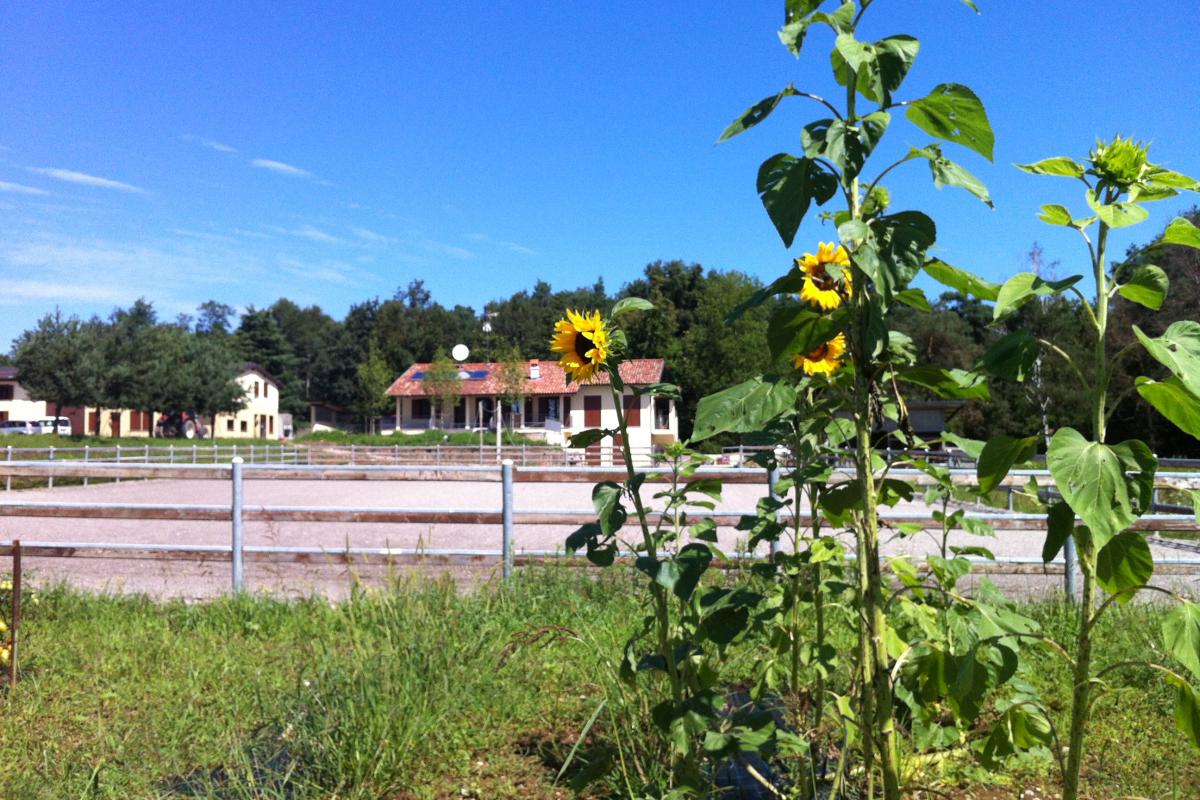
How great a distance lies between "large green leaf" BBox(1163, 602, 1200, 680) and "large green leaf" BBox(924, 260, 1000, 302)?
2.18 ft

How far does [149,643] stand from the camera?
480 centimetres

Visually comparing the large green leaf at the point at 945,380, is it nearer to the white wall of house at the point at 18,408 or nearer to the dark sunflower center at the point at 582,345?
the dark sunflower center at the point at 582,345

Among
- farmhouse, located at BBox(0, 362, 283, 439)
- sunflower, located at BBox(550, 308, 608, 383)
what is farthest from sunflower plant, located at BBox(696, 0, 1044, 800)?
farmhouse, located at BBox(0, 362, 283, 439)

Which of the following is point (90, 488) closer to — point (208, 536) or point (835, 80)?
point (208, 536)

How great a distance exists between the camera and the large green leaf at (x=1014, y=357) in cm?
143

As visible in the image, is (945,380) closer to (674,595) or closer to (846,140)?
(846,140)

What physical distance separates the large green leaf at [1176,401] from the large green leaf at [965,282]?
363 millimetres

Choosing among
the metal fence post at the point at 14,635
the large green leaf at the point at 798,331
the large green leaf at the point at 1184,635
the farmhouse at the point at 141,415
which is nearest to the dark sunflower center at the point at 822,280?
the large green leaf at the point at 798,331

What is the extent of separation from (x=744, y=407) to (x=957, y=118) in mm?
660

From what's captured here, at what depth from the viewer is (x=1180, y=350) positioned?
141cm

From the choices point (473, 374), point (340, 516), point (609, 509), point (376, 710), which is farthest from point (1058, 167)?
point (473, 374)

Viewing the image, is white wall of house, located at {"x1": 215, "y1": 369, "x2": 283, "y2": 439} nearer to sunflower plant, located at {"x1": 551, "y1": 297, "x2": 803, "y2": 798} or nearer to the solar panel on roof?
the solar panel on roof

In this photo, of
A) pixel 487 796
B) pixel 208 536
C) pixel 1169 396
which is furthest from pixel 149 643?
pixel 208 536

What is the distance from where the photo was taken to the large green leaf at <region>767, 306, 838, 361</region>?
1.74m
